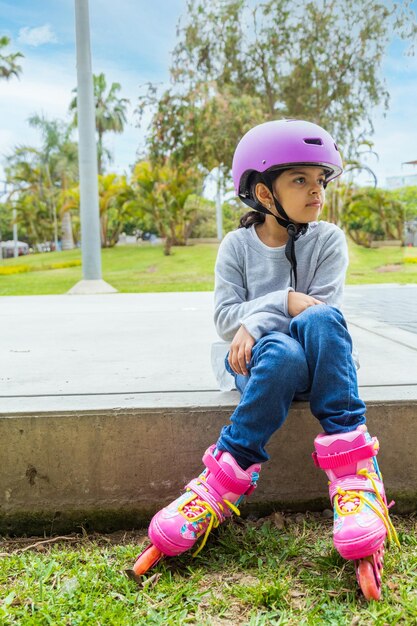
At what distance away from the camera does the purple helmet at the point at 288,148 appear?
174 cm

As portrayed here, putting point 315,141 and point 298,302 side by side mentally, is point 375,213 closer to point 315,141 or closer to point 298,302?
point 315,141

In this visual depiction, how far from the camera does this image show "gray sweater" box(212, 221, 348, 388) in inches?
68.6

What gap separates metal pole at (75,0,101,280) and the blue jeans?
9.98 meters

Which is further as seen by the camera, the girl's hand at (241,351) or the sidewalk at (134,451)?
the sidewalk at (134,451)

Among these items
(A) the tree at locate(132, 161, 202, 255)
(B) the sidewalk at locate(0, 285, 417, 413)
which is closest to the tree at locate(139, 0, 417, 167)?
(A) the tree at locate(132, 161, 202, 255)

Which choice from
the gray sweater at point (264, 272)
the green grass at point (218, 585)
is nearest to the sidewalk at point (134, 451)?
the green grass at point (218, 585)

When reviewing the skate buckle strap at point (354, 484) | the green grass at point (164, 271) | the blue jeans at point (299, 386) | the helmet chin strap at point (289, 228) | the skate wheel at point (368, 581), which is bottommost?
the green grass at point (164, 271)

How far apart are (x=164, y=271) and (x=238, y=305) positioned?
15250 millimetres

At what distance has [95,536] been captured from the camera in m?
1.72

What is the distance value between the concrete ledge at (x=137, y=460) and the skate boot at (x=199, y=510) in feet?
0.74

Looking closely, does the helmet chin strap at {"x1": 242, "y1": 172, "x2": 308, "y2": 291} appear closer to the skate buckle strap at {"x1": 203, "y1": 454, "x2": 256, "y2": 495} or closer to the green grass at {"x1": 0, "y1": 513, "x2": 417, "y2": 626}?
the skate buckle strap at {"x1": 203, "y1": 454, "x2": 256, "y2": 495}

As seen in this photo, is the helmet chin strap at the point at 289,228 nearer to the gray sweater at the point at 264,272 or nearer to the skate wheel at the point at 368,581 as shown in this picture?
the gray sweater at the point at 264,272

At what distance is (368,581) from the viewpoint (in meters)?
1.30

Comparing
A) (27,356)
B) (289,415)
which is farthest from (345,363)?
(27,356)
